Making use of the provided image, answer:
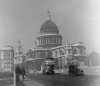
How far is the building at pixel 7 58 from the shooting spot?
200 inches

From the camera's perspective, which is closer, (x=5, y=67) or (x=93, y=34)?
(x=93, y=34)

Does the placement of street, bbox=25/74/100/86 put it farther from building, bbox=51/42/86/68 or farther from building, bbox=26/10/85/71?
building, bbox=51/42/86/68

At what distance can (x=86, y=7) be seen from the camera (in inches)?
187

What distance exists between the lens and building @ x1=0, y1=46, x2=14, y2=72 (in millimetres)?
5076

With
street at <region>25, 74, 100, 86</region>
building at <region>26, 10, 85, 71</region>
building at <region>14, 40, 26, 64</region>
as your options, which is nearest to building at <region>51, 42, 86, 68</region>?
building at <region>26, 10, 85, 71</region>

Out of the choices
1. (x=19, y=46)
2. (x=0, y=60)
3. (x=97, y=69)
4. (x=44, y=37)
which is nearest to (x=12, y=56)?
(x=19, y=46)

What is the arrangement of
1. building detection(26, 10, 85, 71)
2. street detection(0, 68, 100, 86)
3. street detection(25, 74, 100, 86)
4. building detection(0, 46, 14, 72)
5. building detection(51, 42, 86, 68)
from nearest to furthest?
1. street detection(25, 74, 100, 86)
2. street detection(0, 68, 100, 86)
3. building detection(0, 46, 14, 72)
4. building detection(26, 10, 85, 71)
5. building detection(51, 42, 86, 68)

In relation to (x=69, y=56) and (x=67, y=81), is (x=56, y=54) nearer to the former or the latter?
(x=69, y=56)

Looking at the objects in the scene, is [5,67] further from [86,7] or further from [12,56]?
[86,7]

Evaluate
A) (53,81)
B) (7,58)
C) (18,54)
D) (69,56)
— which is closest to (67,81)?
(53,81)

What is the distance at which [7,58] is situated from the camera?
5379mm

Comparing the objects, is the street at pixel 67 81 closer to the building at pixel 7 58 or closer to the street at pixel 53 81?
the street at pixel 53 81

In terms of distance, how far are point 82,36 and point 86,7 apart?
529 mm

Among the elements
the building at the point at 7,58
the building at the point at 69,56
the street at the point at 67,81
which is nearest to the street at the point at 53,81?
the street at the point at 67,81
